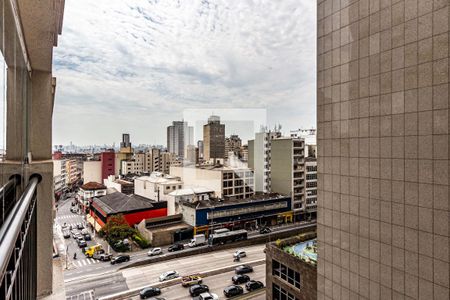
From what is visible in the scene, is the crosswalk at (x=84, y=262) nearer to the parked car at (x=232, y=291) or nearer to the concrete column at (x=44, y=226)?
the parked car at (x=232, y=291)

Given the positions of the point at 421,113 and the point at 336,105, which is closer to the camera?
the point at 421,113

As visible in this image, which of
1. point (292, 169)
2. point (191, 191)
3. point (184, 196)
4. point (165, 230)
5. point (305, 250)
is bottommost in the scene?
Result: point (165, 230)

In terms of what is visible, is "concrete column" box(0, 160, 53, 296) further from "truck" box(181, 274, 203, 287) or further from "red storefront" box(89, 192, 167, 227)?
"red storefront" box(89, 192, 167, 227)

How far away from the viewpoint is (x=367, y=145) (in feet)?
8.54

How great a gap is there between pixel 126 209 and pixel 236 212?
4144mm

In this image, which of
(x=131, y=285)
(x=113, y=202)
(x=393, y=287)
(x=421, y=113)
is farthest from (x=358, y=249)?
(x=113, y=202)

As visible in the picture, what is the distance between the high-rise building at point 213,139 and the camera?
1265 centimetres

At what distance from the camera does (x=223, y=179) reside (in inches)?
479

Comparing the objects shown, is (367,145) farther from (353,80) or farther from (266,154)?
(266,154)

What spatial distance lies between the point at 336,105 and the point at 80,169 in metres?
25.9

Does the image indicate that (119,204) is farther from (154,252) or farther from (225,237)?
(225,237)

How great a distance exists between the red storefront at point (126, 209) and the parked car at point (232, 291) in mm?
5772

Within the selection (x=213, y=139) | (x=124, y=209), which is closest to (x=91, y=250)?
(x=124, y=209)

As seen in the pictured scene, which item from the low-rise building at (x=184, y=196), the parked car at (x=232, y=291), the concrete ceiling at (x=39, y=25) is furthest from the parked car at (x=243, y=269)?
the concrete ceiling at (x=39, y=25)
